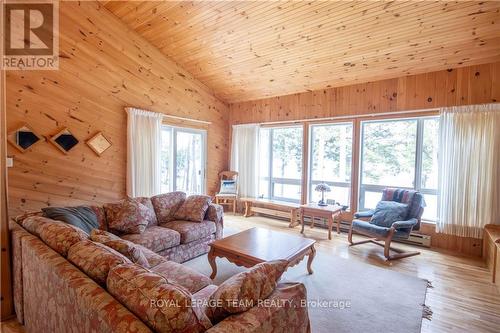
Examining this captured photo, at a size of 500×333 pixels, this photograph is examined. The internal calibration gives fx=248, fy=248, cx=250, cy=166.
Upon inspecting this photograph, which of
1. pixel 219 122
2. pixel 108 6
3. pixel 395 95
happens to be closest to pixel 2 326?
pixel 108 6

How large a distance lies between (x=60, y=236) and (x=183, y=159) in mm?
3978

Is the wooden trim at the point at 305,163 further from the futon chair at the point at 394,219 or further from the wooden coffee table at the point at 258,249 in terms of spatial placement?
the wooden coffee table at the point at 258,249

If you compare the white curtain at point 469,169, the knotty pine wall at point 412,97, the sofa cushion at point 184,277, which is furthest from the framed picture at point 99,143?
the white curtain at point 469,169

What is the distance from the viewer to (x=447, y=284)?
2.82 metres

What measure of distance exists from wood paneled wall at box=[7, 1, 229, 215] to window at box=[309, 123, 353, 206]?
3.23 meters

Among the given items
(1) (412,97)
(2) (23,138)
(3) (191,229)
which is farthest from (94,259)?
(1) (412,97)

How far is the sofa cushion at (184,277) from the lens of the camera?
1842mm

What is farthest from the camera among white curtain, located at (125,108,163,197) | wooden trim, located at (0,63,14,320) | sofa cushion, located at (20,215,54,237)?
white curtain, located at (125,108,163,197)

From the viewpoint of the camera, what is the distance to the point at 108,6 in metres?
4.03

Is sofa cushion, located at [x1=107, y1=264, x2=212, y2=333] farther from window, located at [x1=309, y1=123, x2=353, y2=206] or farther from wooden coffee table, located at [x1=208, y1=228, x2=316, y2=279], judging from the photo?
window, located at [x1=309, y1=123, x2=353, y2=206]

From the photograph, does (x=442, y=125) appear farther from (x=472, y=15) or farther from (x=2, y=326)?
(x=2, y=326)

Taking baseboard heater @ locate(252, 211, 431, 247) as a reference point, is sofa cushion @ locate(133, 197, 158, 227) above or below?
above

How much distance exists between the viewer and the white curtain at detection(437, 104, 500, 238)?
3.50m

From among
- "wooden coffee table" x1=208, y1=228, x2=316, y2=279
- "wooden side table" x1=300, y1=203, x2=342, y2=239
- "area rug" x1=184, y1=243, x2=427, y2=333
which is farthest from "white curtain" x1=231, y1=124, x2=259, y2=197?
"wooden coffee table" x1=208, y1=228, x2=316, y2=279
